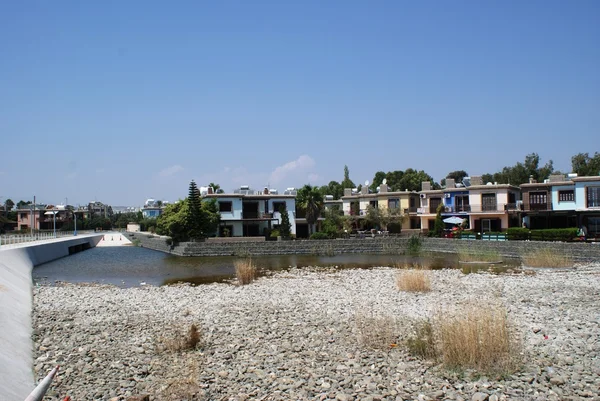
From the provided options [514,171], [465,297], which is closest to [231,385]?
[465,297]

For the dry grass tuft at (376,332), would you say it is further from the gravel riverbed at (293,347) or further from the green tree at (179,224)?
the green tree at (179,224)

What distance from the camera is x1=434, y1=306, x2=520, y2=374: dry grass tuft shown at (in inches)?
334

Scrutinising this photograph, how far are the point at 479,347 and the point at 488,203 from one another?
43.1 m

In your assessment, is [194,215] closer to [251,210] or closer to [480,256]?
[251,210]

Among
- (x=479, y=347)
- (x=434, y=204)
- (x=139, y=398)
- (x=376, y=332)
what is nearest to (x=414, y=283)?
(x=376, y=332)

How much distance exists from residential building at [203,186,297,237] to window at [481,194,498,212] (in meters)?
20.9

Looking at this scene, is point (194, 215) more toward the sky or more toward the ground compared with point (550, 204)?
more toward the sky

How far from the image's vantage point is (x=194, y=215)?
48.2 meters

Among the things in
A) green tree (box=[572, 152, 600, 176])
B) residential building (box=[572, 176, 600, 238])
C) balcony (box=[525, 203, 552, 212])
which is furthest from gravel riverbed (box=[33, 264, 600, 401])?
green tree (box=[572, 152, 600, 176])

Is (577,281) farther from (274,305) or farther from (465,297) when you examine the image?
(274,305)

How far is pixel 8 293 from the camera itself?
15.5m

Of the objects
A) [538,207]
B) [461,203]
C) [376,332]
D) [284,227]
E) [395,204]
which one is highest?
[395,204]

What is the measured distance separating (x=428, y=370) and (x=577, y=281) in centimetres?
1431

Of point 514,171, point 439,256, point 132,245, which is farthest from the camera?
point 514,171
